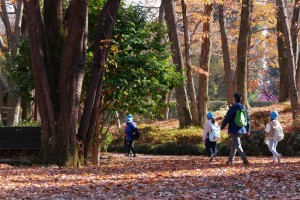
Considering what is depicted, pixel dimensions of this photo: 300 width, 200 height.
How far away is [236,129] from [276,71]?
64.1m

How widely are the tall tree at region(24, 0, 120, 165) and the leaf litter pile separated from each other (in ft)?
2.84

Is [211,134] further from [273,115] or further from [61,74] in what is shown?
[61,74]

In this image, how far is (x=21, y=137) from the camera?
64.6ft

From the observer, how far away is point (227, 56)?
3519 centimetres

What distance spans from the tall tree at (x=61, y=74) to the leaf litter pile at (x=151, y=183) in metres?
0.87


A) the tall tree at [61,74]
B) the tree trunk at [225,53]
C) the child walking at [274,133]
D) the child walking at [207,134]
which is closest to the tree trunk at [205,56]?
the tree trunk at [225,53]

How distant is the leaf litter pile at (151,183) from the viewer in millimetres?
10789

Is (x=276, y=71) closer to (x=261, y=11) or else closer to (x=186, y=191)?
(x=261, y=11)

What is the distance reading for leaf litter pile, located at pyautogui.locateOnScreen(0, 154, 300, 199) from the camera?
1079cm

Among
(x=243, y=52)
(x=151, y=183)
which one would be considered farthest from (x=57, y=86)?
(x=243, y=52)

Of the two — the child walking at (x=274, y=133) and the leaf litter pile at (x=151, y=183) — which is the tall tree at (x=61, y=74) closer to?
the leaf litter pile at (x=151, y=183)

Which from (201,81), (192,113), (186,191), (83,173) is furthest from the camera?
(201,81)

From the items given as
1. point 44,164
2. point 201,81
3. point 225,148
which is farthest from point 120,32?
point 201,81

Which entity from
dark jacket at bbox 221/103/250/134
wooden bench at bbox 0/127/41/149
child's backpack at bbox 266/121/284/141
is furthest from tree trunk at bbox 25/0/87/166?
child's backpack at bbox 266/121/284/141
